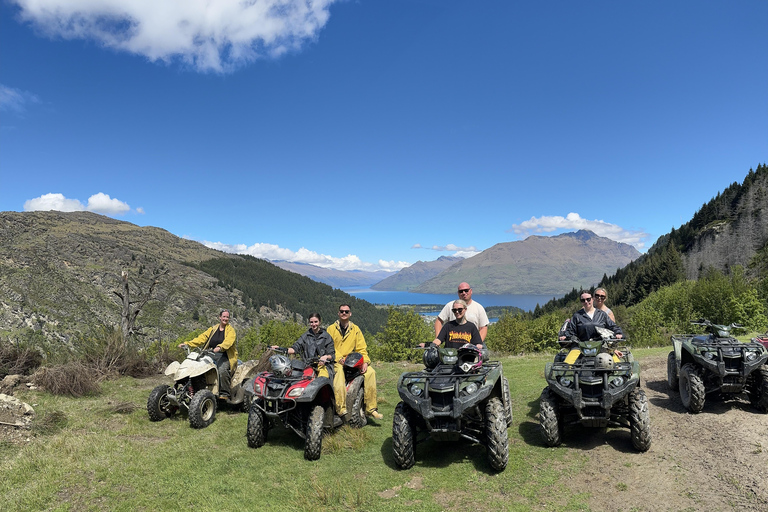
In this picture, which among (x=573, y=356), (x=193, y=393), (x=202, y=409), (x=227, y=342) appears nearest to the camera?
(x=573, y=356)

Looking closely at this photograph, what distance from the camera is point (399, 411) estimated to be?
18.5ft

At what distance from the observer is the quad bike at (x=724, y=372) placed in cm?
679

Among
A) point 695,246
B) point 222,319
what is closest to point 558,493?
point 222,319

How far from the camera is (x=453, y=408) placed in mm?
5172

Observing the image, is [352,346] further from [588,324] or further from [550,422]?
[588,324]

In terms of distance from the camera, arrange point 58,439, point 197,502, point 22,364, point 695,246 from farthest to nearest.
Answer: point 695,246 → point 22,364 → point 58,439 → point 197,502

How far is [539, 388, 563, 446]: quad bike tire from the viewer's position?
234 inches

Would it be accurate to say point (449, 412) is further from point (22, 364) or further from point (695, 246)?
point (695, 246)

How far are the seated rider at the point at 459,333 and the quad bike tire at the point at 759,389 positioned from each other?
4.81 m

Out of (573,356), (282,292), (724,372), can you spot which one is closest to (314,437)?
(573,356)

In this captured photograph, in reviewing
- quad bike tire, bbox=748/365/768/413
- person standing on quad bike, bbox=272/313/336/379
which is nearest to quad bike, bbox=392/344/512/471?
person standing on quad bike, bbox=272/313/336/379

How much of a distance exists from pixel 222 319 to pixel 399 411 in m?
4.77

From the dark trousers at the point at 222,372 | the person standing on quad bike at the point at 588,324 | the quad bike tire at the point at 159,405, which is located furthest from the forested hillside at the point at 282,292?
the person standing on quad bike at the point at 588,324

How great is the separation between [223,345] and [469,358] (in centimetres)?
524
